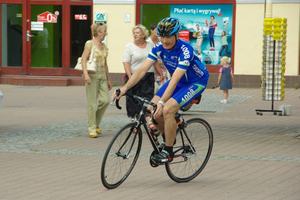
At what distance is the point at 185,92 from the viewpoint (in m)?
5.86

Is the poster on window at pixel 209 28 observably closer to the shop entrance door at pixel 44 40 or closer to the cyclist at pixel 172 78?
the shop entrance door at pixel 44 40

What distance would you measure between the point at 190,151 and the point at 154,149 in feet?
1.72

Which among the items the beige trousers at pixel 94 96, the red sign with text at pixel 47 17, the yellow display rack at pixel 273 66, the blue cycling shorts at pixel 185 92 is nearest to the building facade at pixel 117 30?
the red sign with text at pixel 47 17

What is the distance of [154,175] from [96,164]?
0.89 metres

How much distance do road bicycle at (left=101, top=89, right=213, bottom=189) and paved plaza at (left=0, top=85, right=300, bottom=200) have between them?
0.42 feet

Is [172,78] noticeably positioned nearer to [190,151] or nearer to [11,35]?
[190,151]

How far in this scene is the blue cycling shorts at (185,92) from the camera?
5801 millimetres

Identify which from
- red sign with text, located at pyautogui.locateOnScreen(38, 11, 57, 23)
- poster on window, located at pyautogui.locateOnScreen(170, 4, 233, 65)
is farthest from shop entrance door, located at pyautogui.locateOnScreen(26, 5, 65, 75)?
poster on window, located at pyautogui.locateOnScreen(170, 4, 233, 65)

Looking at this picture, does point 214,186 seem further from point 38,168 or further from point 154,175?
point 38,168

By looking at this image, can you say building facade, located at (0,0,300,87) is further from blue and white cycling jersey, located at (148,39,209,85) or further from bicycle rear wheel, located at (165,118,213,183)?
blue and white cycling jersey, located at (148,39,209,85)

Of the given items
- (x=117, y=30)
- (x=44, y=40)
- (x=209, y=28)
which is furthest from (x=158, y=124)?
(x=44, y=40)

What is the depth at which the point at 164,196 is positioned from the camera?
5418mm

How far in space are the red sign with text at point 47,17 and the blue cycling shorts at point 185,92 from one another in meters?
13.5

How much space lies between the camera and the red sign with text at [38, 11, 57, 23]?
18.9 m
